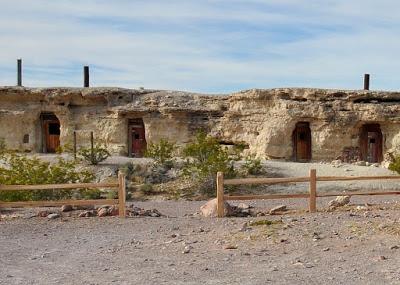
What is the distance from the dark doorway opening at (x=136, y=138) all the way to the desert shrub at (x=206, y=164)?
308 inches

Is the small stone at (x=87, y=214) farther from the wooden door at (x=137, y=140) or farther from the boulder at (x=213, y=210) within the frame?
the wooden door at (x=137, y=140)

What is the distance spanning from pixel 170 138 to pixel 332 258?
22915 mm

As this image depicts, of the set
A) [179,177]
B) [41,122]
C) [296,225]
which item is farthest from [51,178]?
[41,122]

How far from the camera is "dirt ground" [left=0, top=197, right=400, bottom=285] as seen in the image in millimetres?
8344

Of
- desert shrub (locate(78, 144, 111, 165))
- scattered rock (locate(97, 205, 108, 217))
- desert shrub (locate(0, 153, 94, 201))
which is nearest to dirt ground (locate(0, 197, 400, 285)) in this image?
scattered rock (locate(97, 205, 108, 217))

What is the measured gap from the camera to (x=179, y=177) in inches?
944

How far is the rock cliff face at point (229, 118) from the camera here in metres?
29.4

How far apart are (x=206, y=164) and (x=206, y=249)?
486 inches

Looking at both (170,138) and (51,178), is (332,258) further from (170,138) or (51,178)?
(170,138)

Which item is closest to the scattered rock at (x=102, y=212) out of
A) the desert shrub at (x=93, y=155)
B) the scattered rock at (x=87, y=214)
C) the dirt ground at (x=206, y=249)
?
the scattered rock at (x=87, y=214)

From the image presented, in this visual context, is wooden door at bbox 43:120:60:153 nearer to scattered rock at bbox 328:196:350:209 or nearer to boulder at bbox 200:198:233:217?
boulder at bbox 200:198:233:217

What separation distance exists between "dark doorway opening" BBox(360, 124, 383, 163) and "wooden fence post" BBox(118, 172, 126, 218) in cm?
1878

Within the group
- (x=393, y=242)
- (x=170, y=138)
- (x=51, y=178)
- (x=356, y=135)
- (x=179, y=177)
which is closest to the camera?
(x=393, y=242)

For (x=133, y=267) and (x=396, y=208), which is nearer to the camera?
(x=133, y=267)
